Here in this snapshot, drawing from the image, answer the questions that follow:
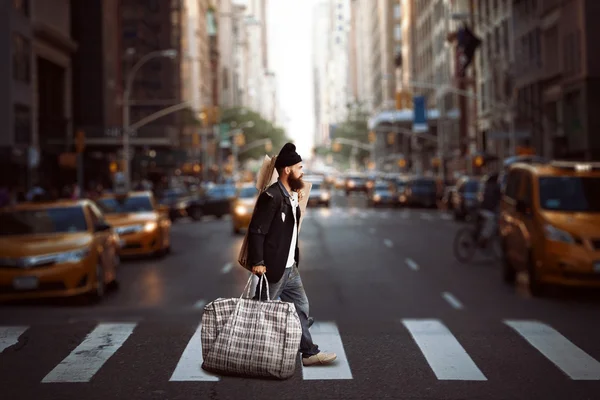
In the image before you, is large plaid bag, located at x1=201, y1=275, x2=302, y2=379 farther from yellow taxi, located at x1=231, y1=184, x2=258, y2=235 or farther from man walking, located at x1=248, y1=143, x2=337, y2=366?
yellow taxi, located at x1=231, y1=184, x2=258, y2=235

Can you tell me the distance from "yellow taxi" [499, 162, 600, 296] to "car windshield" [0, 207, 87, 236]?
722cm

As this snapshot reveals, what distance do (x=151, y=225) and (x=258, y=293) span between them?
16.7 m

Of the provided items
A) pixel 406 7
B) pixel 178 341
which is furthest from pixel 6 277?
pixel 406 7

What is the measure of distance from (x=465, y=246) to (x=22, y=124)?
1353 inches

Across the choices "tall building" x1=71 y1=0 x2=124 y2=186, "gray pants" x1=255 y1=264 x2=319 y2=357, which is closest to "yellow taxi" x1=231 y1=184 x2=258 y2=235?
"gray pants" x1=255 y1=264 x2=319 y2=357

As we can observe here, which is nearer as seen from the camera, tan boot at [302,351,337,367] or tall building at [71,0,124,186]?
tan boot at [302,351,337,367]

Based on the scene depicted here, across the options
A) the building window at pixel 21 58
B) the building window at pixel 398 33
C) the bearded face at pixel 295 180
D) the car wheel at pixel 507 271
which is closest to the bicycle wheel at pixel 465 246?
the car wheel at pixel 507 271

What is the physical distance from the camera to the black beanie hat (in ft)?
26.4

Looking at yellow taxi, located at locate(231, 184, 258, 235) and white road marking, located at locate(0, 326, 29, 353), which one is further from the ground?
yellow taxi, located at locate(231, 184, 258, 235)

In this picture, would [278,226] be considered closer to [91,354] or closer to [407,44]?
[91,354]

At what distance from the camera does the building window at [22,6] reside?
50250 mm

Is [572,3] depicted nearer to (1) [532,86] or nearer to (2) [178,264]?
(1) [532,86]

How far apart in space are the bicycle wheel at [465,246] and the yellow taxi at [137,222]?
7223 millimetres

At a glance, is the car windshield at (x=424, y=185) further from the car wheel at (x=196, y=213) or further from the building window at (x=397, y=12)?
the building window at (x=397, y=12)
